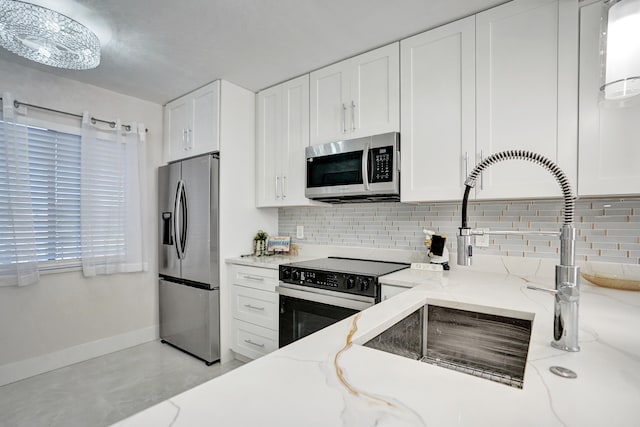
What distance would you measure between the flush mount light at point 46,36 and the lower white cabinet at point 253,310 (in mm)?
1806

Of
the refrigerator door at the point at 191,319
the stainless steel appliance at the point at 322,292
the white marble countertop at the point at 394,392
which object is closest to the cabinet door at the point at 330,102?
the stainless steel appliance at the point at 322,292

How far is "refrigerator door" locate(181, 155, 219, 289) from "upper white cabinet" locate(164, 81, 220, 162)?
19 cm

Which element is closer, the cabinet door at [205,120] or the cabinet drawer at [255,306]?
the cabinet drawer at [255,306]

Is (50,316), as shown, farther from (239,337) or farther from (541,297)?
(541,297)

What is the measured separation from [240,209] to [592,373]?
2.58 m

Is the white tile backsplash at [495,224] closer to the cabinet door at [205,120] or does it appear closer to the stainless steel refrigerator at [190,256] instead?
the stainless steel refrigerator at [190,256]

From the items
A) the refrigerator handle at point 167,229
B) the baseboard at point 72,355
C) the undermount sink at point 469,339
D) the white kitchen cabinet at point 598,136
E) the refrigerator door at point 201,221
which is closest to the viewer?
the undermount sink at point 469,339

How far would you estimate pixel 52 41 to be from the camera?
180 cm

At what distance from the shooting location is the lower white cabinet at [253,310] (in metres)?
2.44

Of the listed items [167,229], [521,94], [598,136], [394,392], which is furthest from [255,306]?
[598,136]

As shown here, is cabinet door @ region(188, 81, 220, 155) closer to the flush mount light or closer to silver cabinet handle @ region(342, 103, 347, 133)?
the flush mount light

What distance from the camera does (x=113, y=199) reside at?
290 centimetres


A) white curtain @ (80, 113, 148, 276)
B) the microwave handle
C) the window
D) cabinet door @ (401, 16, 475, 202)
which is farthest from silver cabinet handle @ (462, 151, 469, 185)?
the window

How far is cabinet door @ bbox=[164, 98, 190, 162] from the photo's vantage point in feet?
9.91
